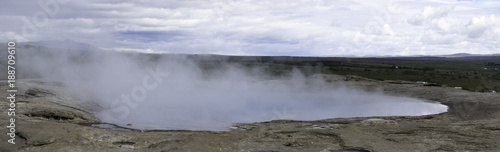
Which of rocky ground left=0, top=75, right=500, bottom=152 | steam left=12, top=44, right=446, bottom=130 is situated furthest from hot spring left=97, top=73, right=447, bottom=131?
rocky ground left=0, top=75, right=500, bottom=152

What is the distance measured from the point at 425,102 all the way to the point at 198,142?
14.1m

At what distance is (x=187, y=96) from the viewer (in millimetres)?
18219

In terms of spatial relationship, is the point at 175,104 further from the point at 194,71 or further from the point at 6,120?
the point at 194,71

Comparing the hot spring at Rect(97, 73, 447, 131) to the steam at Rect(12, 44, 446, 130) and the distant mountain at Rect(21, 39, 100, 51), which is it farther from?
the distant mountain at Rect(21, 39, 100, 51)

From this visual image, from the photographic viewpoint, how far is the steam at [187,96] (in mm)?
12750

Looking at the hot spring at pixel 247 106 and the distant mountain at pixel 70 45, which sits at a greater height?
the distant mountain at pixel 70 45

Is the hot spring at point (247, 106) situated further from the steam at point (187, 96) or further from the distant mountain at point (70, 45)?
the distant mountain at point (70, 45)

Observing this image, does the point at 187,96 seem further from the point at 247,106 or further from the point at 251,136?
the point at 251,136

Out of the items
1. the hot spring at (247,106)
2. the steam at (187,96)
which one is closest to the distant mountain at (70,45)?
the steam at (187,96)

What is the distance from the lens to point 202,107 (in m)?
14.9

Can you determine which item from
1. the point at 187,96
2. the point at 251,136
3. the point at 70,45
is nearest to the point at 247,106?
the point at 187,96

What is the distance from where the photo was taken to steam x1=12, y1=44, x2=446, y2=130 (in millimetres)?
12750

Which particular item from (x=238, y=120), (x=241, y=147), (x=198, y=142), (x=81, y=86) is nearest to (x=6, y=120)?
(x=198, y=142)

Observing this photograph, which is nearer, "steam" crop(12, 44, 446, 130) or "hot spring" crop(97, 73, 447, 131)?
"hot spring" crop(97, 73, 447, 131)
